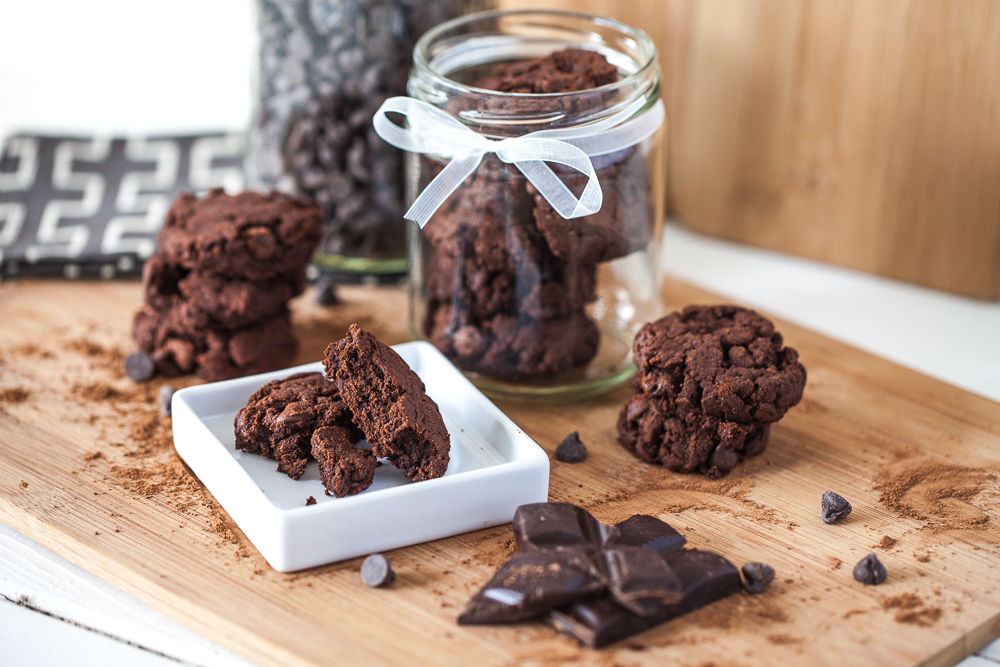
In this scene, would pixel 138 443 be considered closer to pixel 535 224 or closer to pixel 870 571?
pixel 535 224

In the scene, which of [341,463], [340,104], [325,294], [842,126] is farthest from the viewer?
[842,126]

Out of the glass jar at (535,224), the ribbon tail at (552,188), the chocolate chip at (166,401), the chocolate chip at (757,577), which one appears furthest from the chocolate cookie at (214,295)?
the chocolate chip at (757,577)

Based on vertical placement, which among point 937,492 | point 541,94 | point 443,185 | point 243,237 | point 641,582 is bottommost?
point 937,492

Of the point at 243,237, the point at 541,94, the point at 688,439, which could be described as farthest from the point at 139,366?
the point at 688,439

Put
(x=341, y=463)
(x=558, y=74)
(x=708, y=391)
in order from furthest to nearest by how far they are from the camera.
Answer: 1. (x=558, y=74)
2. (x=708, y=391)
3. (x=341, y=463)

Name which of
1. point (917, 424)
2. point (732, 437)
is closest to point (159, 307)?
point (732, 437)

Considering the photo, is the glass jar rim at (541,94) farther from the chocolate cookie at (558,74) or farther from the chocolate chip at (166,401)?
the chocolate chip at (166,401)

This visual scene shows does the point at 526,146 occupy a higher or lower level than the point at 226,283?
higher
